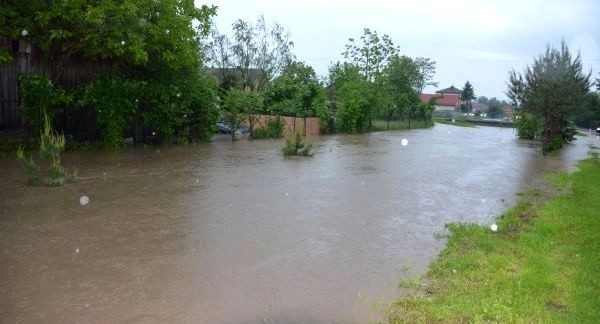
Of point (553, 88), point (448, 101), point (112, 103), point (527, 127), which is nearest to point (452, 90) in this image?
point (448, 101)

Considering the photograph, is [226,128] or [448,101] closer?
[226,128]

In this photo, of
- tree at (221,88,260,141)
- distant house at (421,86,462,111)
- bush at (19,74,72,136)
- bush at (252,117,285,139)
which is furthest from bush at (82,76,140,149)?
distant house at (421,86,462,111)

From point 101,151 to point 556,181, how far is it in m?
12.3

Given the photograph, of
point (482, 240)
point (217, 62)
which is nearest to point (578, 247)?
point (482, 240)

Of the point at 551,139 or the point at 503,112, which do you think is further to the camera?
the point at 503,112

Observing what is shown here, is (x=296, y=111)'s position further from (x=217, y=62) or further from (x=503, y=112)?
(x=503, y=112)

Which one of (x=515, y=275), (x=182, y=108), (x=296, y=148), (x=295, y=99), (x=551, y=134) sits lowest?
(x=515, y=275)

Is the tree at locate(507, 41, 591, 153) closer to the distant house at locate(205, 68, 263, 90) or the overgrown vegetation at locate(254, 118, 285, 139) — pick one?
the overgrown vegetation at locate(254, 118, 285, 139)

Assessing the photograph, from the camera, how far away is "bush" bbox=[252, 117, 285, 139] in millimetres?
24203

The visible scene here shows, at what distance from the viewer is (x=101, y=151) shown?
15.7 meters

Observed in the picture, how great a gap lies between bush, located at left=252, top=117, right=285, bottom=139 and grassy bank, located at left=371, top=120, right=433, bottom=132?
1161 cm

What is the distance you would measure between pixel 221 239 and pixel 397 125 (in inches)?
1386

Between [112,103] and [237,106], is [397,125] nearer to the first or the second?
[237,106]

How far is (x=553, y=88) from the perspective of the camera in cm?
2270
